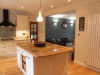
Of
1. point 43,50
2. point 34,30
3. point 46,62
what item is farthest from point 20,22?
point 46,62

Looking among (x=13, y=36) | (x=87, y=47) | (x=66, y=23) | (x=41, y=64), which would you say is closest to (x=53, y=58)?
(x=41, y=64)

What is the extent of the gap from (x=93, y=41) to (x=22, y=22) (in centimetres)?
424

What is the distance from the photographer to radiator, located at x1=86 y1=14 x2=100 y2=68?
3.11 m

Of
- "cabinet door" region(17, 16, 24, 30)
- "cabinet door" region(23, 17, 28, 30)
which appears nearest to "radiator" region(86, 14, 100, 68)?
"cabinet door" region(23, 17, 28, 30)

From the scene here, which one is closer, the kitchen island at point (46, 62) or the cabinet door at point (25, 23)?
the kitchen island at point (46, 62)

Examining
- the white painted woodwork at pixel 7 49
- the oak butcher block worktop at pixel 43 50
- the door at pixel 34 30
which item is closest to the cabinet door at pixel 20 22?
the door at pixel 34 30

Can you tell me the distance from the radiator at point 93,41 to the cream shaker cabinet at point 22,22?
3889 millimetres

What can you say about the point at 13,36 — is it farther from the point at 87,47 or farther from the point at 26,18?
the point at 87,47

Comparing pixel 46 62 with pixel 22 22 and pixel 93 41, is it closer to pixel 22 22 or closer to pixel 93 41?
pixel 93 41

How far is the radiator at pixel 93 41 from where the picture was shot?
311 cm

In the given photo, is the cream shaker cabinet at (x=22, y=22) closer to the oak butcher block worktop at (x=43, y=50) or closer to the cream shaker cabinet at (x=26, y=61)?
the cream shaker cabinet at (x=26, y=61)

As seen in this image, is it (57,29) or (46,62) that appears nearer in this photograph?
(46,62)

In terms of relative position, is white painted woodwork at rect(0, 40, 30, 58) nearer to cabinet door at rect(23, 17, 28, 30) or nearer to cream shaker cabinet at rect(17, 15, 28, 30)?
cream shaker cabinet at rect(17, 15, 28, 30)

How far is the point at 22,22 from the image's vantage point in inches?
220
